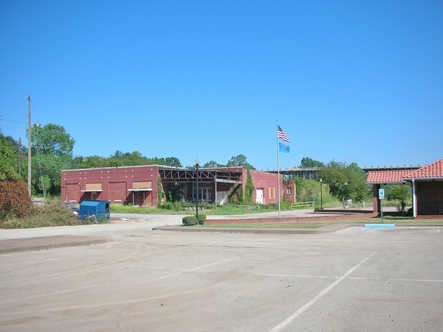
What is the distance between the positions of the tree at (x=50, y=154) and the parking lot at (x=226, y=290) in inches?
2917

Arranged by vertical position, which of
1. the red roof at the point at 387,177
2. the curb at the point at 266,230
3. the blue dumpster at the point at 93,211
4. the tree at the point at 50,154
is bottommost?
the curb at the point at 266,230

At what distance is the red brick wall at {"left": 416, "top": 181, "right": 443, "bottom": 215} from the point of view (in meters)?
34.2

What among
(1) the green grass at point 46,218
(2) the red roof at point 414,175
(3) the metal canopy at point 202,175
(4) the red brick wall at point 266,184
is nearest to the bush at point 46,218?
(1) the green grass at point 46,218

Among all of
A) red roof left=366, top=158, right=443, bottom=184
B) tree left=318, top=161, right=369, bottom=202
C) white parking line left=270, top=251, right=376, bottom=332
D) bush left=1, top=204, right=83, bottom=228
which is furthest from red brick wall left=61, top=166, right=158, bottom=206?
white parking line left=270, top=251, right=376, bottom=332

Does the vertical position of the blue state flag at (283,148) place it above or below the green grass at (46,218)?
above

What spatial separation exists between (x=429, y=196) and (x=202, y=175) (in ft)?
101

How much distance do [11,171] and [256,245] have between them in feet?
69.5

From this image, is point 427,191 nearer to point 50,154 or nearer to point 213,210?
point 213,210

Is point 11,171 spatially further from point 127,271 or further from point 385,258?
point 385,258

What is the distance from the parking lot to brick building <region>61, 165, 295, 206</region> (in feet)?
140

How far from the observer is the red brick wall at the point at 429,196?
3419cm

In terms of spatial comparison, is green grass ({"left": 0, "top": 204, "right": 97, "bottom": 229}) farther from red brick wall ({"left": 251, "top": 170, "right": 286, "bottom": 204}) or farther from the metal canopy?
red brick wall ({"left": 251, "top": 170, "right": 286, "bottom": 204})

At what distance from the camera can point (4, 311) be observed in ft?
26.2

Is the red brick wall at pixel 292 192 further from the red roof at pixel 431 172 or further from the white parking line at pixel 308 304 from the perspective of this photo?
the white parking line at pixel 308 304
